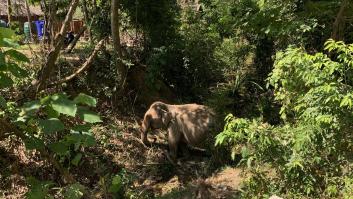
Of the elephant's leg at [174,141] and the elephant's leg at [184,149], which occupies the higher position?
the elephant's leg at [174,141]

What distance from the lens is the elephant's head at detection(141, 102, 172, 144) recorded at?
9492mm

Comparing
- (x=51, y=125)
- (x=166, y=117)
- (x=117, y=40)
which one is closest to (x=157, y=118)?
(x=166, y=117)

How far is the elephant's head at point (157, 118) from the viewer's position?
31.1 feet

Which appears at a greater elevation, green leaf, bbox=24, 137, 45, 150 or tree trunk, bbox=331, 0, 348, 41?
green leaf, bbox=24, 137, 45, 150

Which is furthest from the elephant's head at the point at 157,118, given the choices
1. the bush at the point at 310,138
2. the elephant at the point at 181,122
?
the bush at the point at 310,138

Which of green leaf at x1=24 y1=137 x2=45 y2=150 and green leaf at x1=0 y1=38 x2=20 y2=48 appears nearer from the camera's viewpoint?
green leaf at x1=0 y1=38 x2=20 y2=48

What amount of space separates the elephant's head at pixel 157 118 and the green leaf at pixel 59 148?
23.5 ft

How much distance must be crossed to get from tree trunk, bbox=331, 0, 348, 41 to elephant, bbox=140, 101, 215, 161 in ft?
8.97

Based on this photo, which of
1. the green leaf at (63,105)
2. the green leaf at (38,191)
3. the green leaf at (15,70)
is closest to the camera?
the green leaf at (63,105)

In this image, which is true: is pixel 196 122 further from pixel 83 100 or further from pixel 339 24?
pixel 83 100

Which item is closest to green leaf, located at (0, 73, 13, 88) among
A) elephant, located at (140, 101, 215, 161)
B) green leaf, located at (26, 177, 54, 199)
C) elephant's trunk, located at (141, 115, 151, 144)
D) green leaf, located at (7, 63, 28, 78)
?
green leaf, located at (7, 63, 28, 78)

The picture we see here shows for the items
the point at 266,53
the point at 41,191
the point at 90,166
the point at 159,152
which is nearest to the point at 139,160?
the point at 159,152

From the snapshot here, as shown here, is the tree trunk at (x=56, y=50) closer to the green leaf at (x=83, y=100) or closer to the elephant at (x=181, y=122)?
the elephant at (x=181, y=122)

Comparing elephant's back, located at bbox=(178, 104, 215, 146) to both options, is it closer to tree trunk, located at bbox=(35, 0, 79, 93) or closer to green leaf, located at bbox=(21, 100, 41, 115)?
tree trunk, located at bbox=(35, 0, 79, 93)
